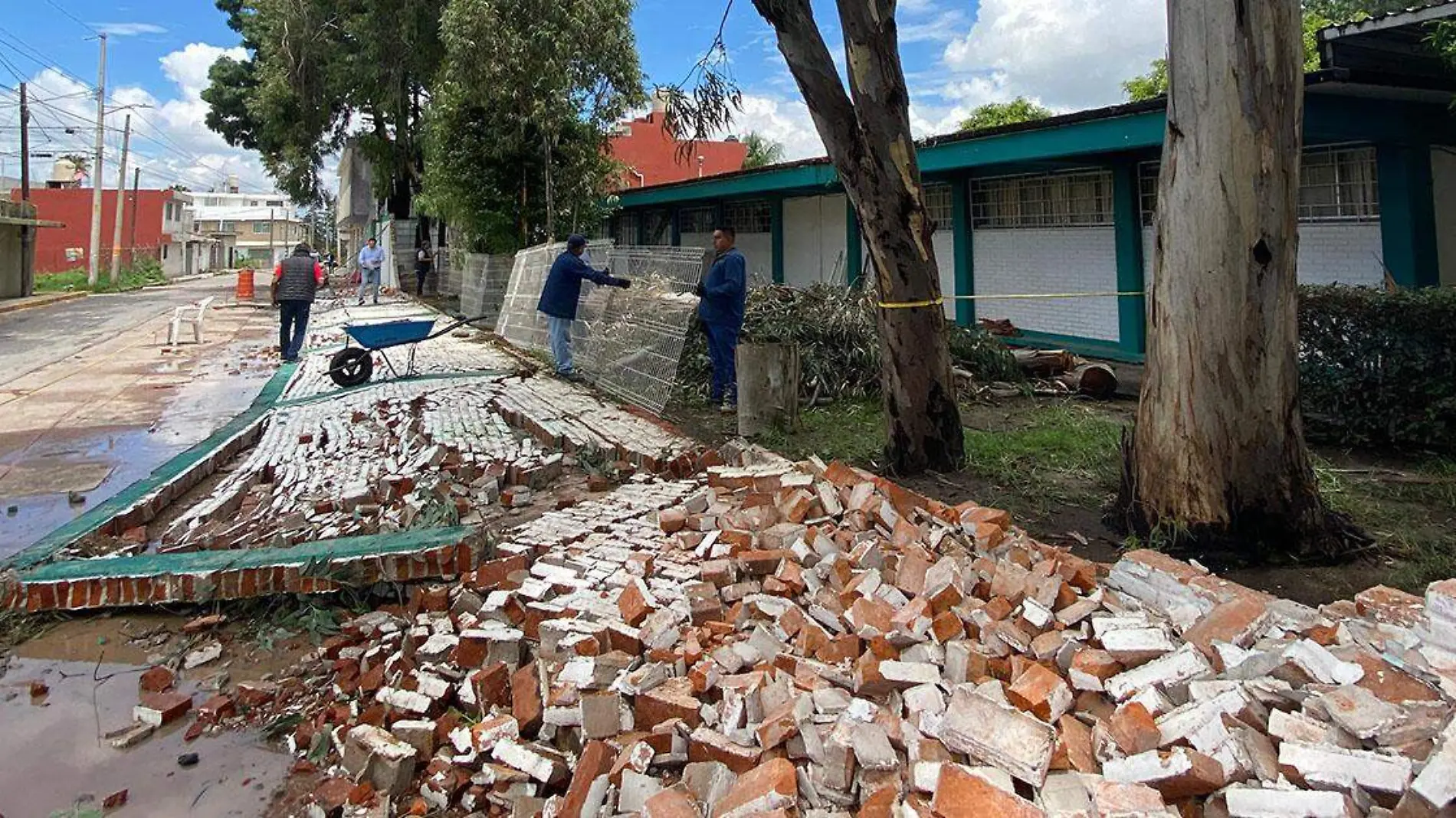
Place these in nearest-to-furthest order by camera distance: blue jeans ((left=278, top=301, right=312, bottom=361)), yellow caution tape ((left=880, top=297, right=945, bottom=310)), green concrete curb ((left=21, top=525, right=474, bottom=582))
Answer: green concrete curb ((left=21, top=525, right=474, bottom=582)) < yellow caution tape ((left=880, top=297, right=945, bottom=310)) < blue jeans ((left=278, top=301, right=312, bottom=361))

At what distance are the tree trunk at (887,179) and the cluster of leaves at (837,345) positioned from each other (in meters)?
3.01

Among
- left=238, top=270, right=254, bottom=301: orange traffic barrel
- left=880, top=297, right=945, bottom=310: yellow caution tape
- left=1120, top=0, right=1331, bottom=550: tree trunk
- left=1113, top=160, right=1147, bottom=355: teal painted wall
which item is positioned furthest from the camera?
left=238, top=270, right=254, bottom=301: orange traffic barrel

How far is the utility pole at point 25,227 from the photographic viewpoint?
3425cm

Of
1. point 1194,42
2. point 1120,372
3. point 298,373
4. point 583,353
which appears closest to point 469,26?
point 298,373

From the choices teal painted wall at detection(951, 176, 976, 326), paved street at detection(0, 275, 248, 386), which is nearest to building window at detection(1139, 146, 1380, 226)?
teal painted wall at detection(951, 176, 976, 326)

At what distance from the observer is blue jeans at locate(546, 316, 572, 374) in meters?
10.8

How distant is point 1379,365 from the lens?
6.38m

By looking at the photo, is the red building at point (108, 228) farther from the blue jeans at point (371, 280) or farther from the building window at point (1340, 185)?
the building window at point (1340, 185)

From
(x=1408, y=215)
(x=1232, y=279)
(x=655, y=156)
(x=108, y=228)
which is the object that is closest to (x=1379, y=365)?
(x=1232, y=279)

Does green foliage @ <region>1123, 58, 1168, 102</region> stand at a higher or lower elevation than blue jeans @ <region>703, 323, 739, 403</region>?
higher

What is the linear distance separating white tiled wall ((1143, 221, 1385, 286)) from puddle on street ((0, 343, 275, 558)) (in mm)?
9807

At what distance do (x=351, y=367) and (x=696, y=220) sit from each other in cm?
1287

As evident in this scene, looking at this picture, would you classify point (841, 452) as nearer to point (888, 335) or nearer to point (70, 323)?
point (888, 335)

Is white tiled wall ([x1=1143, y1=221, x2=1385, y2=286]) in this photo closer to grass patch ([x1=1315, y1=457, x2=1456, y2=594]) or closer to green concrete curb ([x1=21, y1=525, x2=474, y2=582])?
grass patch ([x1=1315, y1=457, x2=1456, y2=594])
